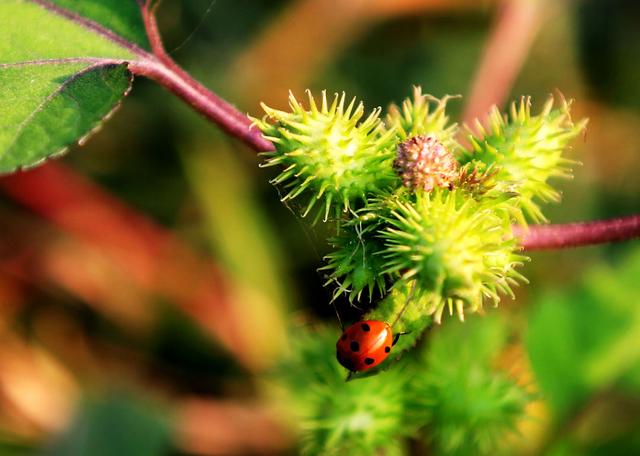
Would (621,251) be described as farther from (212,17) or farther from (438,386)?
(212,17)

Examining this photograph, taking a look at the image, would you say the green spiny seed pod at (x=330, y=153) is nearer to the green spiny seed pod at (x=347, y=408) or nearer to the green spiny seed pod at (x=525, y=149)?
the green spiny seed pod at (x=525, y=149)

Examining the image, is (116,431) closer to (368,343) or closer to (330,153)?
(368,343)

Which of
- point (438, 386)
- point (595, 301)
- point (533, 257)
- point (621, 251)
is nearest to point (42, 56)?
point (438, 386)

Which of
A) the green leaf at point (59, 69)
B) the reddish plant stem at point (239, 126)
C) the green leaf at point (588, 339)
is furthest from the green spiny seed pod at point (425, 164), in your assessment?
the green leaf at point (588, 339)

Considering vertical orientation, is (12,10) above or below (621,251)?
below

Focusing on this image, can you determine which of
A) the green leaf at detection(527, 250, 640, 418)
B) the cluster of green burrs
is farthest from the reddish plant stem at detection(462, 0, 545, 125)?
the cluster of green burrs

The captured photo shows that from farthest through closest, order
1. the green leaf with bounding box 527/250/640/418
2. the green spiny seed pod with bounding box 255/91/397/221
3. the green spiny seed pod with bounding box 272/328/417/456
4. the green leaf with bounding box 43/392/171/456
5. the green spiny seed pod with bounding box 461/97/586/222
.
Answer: the green leaf with bounding box 43/392/171/456 < the green leaf with bounding box 527/250/640/418 < the green spiny seed pod with bounding box 272/328/417/456 < the green spiny seed pod with bounding box 461/97/586/222 < the green spiny seed pod with bounding box 255/91/397/221

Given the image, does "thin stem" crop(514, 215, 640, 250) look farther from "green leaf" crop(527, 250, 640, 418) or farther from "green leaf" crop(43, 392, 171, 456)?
"green leaf" crop(43, 392, 171, 456)
